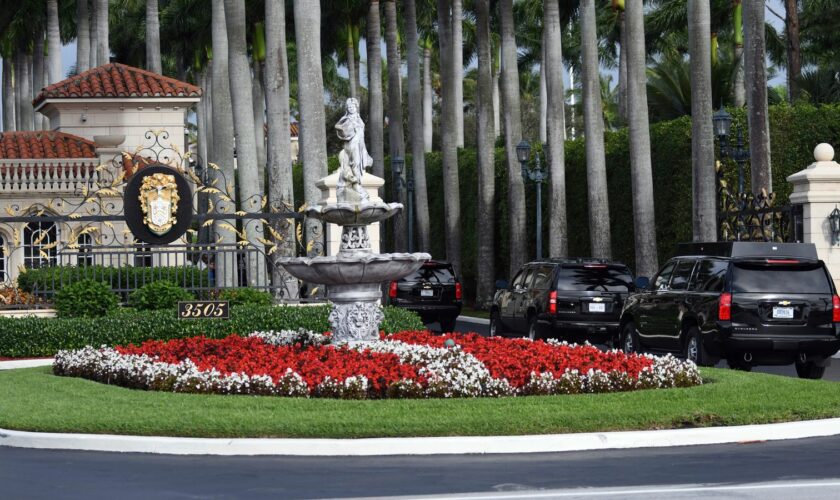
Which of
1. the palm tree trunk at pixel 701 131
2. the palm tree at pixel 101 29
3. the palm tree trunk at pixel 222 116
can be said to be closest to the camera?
the palm tree trunk at pixel 701 131

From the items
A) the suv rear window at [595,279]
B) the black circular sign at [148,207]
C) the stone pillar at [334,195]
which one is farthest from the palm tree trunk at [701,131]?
the black circular sign at [148,207]

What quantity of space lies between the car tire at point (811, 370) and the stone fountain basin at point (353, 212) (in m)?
6.53

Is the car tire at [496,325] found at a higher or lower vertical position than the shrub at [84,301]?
lower

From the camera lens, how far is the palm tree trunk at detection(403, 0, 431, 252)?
172 feet

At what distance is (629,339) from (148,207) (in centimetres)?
885

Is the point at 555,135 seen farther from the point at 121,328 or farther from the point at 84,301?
the point at 121,328

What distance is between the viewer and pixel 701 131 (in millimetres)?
33406

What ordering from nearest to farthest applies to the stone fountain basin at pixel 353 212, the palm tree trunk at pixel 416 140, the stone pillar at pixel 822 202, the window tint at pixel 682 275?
the stone fountain basin at pixel 353 212, the window tint at pixel 682 275, the stone pillar at pixel 822 202, the palm tree trunk at pixel 416 140

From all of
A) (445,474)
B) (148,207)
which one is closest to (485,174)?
(148,207)

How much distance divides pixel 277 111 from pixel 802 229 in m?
13.9

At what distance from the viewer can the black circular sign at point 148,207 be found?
2669 cm

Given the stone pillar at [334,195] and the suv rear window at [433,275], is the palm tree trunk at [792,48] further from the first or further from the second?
the stone pillar at [334,195]

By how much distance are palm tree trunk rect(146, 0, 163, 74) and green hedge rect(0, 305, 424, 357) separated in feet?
92.3

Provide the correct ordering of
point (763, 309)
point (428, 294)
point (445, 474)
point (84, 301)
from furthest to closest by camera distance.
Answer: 1. point (428, 294)
2. point (84, 301)
3. point (763, 309)
4. point (445, 474)
